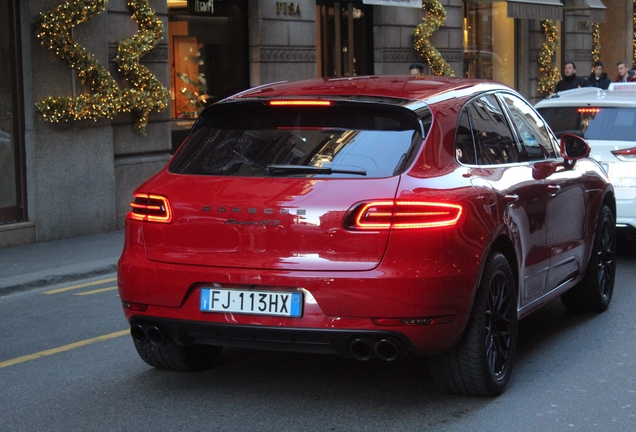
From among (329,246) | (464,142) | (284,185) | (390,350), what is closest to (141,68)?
(464,142)

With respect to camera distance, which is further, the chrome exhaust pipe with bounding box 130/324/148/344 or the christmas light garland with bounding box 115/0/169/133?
the christmas light garland with bounding box 115/0/169/133

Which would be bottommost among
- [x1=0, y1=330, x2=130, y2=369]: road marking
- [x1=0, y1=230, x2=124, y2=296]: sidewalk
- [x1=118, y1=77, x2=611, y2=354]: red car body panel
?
[x1=0, y1=230, x2=124, y2=296]: sidewalk

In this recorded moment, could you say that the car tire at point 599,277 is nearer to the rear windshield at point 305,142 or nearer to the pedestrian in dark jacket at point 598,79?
the rear windshield at point 305,142

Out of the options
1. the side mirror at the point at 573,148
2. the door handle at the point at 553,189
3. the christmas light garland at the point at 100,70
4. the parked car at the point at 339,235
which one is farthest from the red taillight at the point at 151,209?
the christmas light garland at the point at 100,70

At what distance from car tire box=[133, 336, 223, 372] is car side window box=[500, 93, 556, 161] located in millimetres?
2285

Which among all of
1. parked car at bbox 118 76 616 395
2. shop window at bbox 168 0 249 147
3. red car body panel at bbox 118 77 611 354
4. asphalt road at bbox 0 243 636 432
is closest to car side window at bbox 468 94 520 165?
parked car at bbox 118 76 616 395

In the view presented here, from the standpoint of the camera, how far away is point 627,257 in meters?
11.1

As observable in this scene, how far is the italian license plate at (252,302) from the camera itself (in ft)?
16.8

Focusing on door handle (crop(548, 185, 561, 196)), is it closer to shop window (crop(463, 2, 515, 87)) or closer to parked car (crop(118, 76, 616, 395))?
parked car (crop(118, 76, 616, 395))

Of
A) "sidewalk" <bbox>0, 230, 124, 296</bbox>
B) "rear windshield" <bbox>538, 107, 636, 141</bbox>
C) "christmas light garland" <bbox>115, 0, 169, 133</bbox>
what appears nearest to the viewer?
"sidewalk" <bbox>0, 230, 124, 296</bbox>

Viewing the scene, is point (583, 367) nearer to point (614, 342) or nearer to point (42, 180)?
point (614, 342)

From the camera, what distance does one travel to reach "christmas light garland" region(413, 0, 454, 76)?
21.0m

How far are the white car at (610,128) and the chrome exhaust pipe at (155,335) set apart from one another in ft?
20.1

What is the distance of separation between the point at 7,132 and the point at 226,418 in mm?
8523
